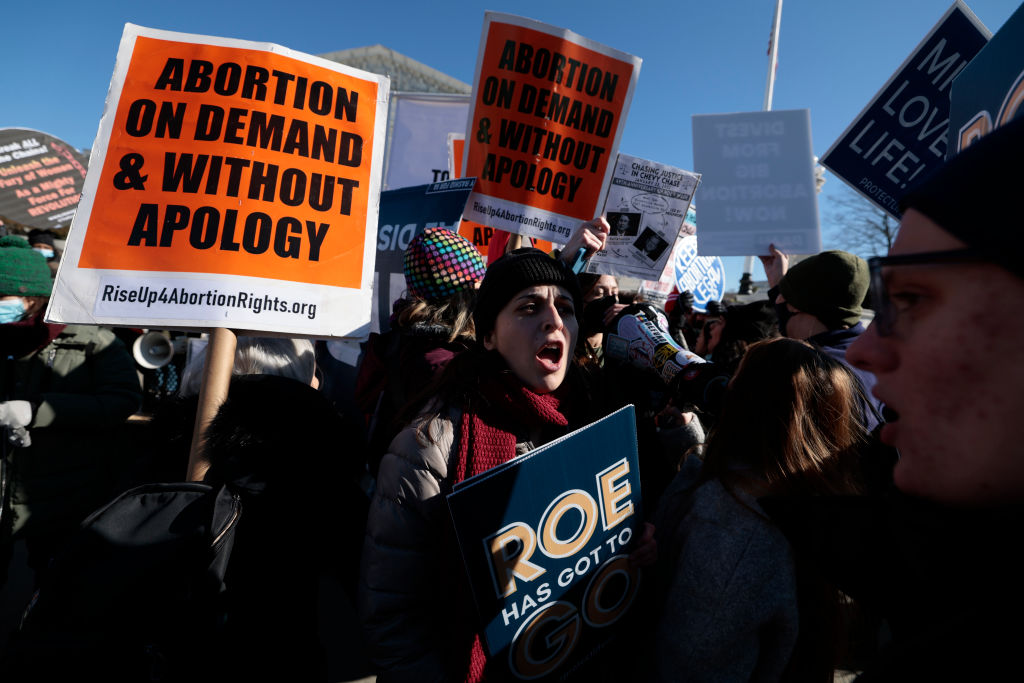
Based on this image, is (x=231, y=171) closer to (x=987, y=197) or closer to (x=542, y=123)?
(x=542, y=123)

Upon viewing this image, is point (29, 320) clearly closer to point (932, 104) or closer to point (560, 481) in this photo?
point (560, 481)

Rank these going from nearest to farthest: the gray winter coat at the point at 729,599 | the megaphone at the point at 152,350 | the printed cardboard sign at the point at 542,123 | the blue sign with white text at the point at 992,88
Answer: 1. the blue sign with white text at the point at 992,88
2. the gray winter coat at the point at 729,599
3. the printed cardboard sign at the point at 542,123
4. the megaphone at the point at 152,350

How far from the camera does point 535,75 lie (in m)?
2.66

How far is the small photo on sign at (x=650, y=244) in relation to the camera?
9.68ft

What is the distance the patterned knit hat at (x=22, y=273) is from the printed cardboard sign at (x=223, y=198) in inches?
50.4

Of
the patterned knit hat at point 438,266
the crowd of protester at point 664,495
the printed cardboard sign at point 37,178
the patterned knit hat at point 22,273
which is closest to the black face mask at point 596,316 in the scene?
the crowd of protester at point 664,495

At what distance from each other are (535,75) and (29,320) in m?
2.76

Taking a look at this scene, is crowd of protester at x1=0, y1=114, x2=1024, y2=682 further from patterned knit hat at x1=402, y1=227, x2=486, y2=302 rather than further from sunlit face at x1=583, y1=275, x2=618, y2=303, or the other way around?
sunlit face at x1=583, y1=275, x2=618, y2=303

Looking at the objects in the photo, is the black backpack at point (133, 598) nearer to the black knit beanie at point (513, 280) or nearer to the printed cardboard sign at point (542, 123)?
the black knit beanie at point (513, 280)

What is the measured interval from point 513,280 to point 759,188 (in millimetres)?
2422

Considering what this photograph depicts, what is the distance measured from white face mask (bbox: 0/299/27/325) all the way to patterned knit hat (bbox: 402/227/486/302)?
1900 mm

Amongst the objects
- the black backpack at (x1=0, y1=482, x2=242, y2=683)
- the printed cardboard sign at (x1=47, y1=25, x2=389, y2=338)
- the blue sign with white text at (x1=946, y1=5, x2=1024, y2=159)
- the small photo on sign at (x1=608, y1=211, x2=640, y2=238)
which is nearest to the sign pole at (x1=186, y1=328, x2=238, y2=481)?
the printed cardboard sign at (x1=47, y1=25, x2=389, y2=338)

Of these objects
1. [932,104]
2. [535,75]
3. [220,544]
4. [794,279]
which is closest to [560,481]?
[220,544]

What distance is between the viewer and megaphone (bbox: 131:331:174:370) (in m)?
5.36
